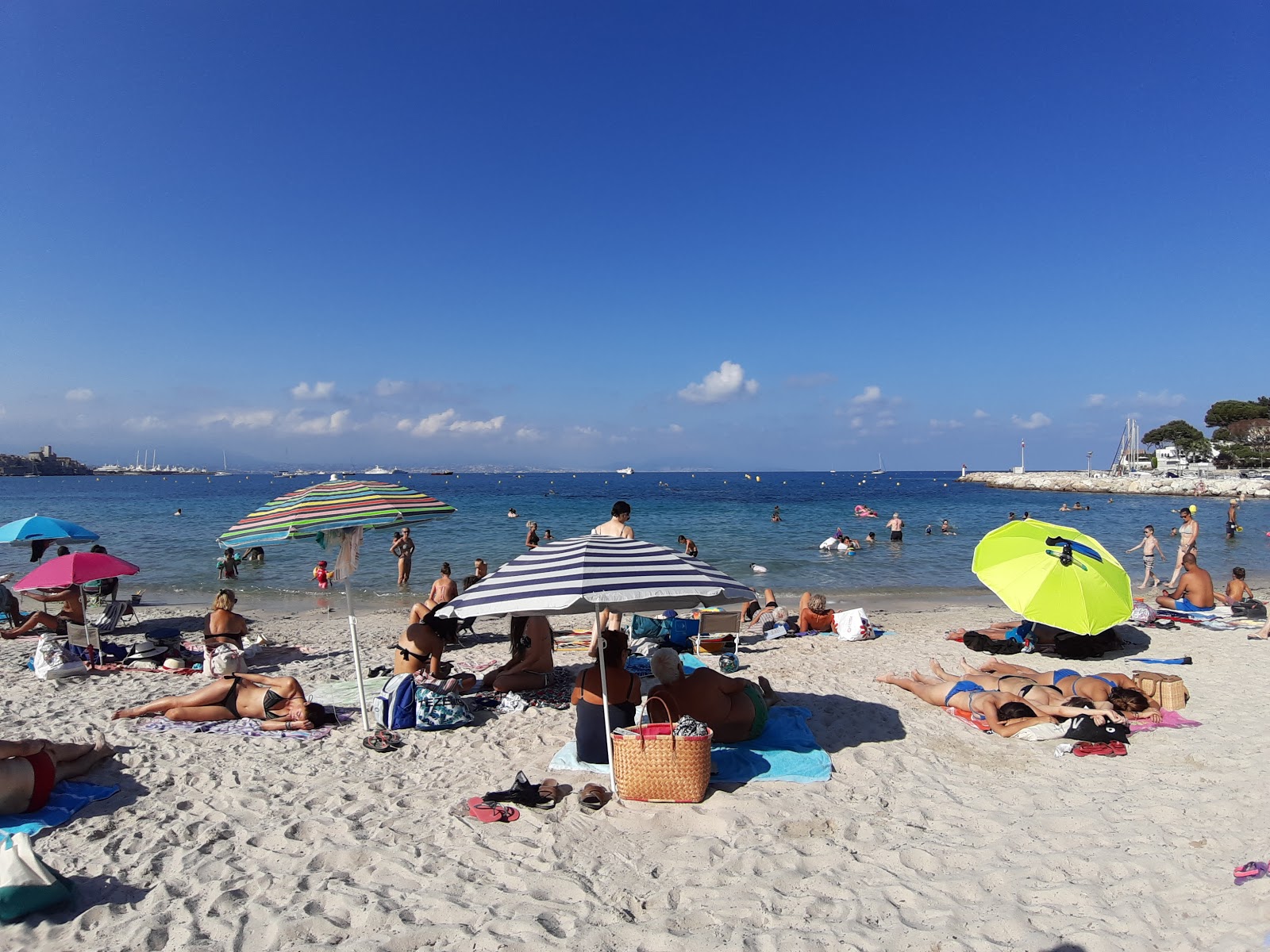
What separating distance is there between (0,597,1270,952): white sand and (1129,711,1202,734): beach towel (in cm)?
22

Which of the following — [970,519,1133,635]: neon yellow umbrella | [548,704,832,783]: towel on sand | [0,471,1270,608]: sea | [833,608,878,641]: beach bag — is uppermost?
[970,519,1133,635]: neon yellow umbrella

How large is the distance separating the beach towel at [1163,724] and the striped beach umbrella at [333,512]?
6386 millimetres

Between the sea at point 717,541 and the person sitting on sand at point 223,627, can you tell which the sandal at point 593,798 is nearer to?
the person sitting on sand at point 223,627

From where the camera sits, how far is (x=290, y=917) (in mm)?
3461

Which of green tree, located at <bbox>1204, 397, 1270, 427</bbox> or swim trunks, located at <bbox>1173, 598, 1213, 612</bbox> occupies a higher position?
green tree, located at <bbox>1204, 397, 1270, 427</bbox>

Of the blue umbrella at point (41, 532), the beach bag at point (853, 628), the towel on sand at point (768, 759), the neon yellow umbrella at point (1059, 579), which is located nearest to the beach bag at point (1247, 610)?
the neon yellow umbrella at point (1059, 579)

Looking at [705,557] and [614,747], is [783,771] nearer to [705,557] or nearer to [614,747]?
[614,747]

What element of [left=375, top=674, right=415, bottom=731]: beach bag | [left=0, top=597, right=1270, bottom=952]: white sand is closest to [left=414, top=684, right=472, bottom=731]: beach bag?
[left=375, top=674, right=415, bottom=731]: beach bag

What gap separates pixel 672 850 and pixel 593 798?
2.36 feet

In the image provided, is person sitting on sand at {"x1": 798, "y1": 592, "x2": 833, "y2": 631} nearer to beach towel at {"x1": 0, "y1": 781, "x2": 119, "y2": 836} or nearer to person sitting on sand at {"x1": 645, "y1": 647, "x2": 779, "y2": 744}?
person sitting on sand at {"x1": 645, "y1": 647, "x2": 779, "y2": 744}

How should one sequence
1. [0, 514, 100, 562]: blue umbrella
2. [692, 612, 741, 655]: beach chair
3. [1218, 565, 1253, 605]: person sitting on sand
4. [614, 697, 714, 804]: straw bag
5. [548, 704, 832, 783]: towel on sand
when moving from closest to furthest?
[614, 697, 714, 804]: straw bag, [548, 704, 832, 783]: towel on sand, [692, 612, 741, 655]: beach chair, [0, 514, 100, 562]: blue umbrella, [1218, 565, 1253, 605]: person sitting on sand

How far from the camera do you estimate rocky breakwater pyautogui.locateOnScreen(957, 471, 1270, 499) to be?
50.1 metres

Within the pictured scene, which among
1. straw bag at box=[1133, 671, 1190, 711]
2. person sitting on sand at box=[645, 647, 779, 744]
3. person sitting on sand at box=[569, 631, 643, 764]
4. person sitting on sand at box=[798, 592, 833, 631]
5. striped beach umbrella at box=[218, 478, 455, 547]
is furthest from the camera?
person sitting on sand at box=[798, 592, 833, 631]

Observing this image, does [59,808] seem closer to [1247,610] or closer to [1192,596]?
[1192,596]
